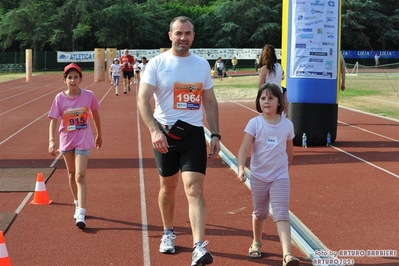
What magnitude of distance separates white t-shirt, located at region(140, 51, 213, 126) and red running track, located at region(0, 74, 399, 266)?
1.26 meters

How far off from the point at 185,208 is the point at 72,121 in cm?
174

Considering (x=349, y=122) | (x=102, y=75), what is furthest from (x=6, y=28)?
(x=349, y=122)

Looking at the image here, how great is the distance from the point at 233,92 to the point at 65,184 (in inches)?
867

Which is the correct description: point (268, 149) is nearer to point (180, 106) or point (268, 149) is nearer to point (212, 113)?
point (212, 113)

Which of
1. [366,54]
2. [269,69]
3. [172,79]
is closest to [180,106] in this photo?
[172,79]

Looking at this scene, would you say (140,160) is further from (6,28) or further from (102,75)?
(6,28)

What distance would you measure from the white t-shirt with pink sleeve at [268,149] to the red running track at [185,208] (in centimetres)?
79

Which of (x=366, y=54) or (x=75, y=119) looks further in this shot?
(x=366, y=54)

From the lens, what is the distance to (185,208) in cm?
804

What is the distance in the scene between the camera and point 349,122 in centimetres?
1756

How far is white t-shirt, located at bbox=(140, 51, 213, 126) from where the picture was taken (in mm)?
5781

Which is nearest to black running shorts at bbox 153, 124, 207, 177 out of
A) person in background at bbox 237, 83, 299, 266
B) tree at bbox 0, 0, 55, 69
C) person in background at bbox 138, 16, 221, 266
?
person in background at bbox 138, 16, 221, 266

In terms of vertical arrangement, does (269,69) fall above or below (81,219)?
above

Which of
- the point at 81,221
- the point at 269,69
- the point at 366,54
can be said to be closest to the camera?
the point at 81,221
